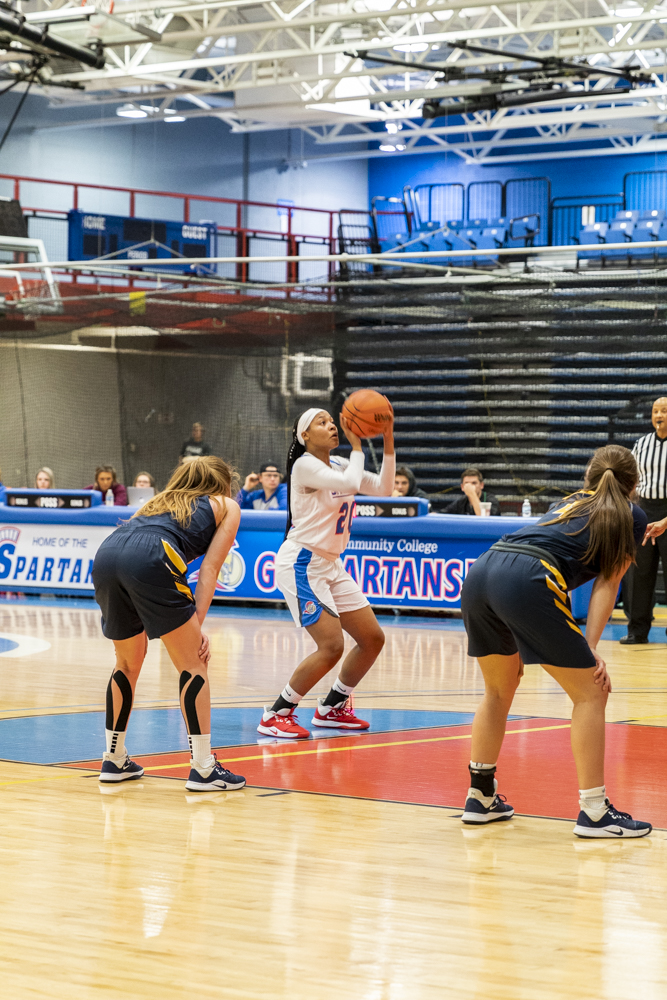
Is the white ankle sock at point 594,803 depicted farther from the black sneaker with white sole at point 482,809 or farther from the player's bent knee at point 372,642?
the player's bent knee at point 372,642

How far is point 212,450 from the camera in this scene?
16.2 m

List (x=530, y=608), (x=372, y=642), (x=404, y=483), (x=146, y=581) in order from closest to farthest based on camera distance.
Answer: (x=530, y=608)
(x=146, y=581)
(x=372, y=642)
(x=404, y=483)

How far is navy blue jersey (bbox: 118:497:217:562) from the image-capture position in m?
5.63

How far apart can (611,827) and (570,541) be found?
1.06 meters

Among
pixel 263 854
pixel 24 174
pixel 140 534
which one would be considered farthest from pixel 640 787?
pixel 24 174

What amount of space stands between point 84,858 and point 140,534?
1585 mm

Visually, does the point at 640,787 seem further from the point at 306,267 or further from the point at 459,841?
the point at 306,267

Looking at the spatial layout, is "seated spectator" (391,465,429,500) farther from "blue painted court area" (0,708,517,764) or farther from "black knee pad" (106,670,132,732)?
"black knee pad" (106,670,132,732)

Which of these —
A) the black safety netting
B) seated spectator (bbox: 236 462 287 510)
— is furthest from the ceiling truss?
seated spectator (bbox: 236 462 287 510)

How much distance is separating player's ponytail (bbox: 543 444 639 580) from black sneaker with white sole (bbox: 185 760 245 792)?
70.4 inches

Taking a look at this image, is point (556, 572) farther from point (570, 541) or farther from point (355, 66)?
point (355, 66)

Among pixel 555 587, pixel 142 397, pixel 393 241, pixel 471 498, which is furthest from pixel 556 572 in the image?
pixel 393 241

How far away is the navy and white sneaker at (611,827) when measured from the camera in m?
4.80

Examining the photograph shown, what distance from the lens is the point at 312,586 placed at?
23.5 feet
